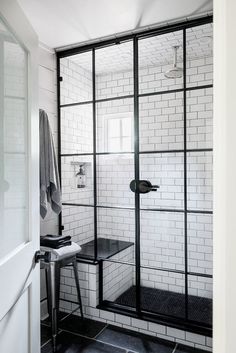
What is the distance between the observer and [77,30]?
7.02 feet

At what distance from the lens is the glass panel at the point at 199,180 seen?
2160 millimetres

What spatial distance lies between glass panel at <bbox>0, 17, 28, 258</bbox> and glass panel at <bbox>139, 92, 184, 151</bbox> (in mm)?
1311

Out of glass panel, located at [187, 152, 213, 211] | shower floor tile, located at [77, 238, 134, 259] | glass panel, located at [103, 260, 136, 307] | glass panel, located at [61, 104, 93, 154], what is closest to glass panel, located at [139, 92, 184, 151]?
glass panel, located at [187, 152, 213, 211]

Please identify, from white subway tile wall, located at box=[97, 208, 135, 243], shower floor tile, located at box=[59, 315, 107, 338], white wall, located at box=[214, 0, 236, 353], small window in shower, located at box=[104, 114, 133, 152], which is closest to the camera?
white wall, located at box=[214, 0, 236, 353]

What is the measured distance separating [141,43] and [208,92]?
719 millimetres

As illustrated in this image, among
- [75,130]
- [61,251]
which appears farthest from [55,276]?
[75,130]

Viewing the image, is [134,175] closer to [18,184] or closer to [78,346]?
[18,184]

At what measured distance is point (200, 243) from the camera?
7.55 ft

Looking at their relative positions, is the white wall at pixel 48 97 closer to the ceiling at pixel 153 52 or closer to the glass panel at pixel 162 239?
the ceiling at pixel 153 52

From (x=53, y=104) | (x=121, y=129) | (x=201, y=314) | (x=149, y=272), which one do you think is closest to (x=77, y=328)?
(x=149, y=272)

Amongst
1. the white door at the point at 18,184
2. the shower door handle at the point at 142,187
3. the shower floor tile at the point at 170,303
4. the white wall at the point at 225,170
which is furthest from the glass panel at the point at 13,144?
the shower floor tile at the point at 170,303

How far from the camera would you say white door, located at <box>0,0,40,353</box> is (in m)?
0.99

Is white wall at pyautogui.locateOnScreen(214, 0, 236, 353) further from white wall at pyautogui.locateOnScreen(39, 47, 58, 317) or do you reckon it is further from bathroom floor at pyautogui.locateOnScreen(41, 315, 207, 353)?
white wall at pyautogui.locateOnScreen(39, 47, 58, 317)

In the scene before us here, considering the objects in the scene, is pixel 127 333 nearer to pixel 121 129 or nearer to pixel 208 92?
pixel 121 129
